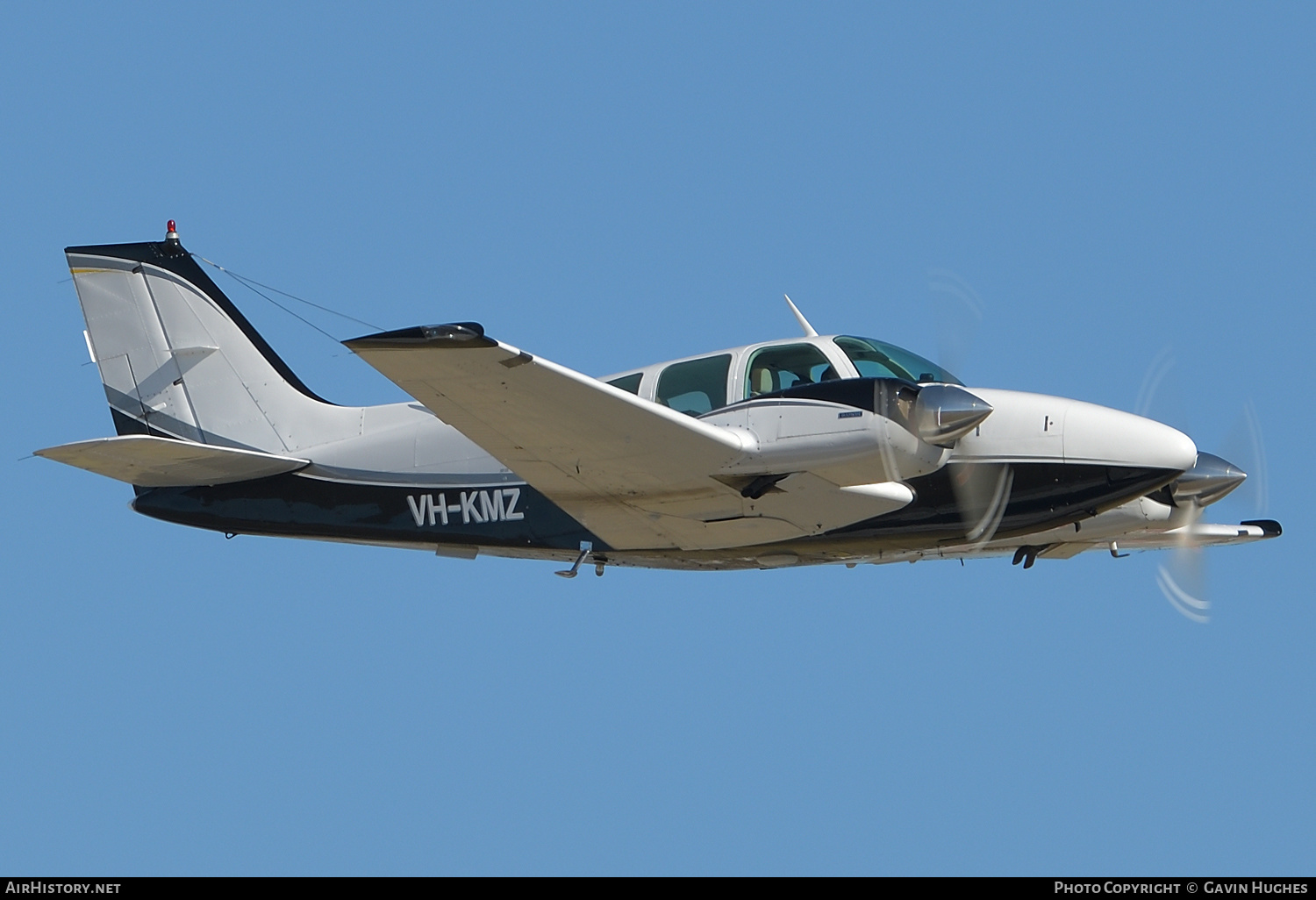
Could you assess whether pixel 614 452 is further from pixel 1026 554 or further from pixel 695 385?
pixel 1026 554

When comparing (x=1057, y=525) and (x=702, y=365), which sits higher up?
(x=702, y=365)

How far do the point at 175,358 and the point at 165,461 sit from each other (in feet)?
7.88

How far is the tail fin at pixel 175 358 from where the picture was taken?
1862cm

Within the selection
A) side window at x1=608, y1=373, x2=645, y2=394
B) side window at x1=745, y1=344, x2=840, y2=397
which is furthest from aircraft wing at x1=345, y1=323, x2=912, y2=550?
side window at x1=608, y1=373, x2=645, y2=394

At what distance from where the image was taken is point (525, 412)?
14.4m

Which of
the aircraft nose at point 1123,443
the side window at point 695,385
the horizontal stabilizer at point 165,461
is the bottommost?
the aircraft nose at point 1123,443

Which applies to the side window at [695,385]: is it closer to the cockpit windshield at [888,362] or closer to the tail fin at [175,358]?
the cockpit windshield at [888,362]

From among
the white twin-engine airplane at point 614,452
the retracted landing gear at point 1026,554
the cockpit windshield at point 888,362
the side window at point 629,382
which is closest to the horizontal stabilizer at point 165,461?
the white twin-engine airplane at point 614,452

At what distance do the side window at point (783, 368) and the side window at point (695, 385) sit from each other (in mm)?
275
